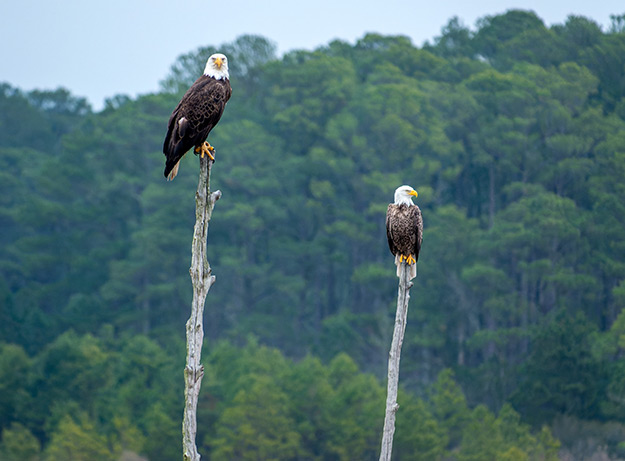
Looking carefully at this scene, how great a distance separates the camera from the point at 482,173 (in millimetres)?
43750

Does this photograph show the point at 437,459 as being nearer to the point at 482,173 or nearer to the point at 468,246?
the point at 468,246

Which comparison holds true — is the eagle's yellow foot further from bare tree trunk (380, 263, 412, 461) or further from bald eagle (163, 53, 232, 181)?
bare tree trunk (380, 263, 412, 461)

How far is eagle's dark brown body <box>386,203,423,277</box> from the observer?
437 inches

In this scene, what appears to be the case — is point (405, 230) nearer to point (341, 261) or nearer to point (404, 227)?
point (404, 227)

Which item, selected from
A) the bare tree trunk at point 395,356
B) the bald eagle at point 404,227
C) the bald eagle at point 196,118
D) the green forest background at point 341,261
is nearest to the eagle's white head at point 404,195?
the bald eagle at point 404,227

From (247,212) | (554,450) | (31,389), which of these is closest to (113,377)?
(31,389)

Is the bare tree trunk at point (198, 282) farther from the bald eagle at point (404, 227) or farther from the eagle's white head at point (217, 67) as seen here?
the bald eagle at point (404, 227)

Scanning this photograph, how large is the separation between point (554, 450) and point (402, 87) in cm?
1899

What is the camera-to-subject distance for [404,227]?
11383 millimetres

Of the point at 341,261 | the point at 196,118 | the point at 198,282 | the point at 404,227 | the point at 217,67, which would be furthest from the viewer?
the point at 341,261

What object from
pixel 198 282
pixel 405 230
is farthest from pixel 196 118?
pixel 405 230

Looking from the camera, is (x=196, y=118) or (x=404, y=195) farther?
(x=404, y=195)

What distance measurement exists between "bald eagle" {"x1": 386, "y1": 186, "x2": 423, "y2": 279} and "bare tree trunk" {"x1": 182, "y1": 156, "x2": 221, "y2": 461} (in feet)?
6.23

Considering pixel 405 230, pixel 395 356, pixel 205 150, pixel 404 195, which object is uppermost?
pixel 205 150
